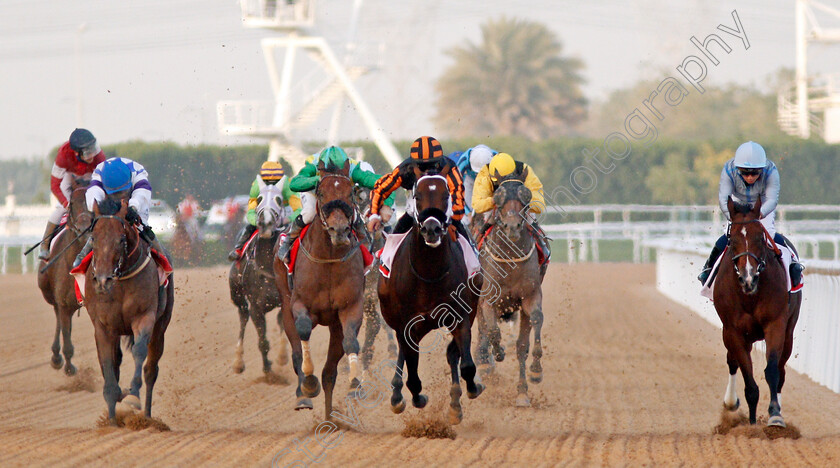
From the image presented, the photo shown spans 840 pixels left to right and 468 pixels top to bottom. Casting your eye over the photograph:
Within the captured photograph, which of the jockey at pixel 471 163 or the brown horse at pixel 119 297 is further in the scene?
the jockey at pixel 471 163

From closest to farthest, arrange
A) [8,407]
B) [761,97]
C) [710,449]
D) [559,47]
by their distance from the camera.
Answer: [710,449]
[8,407]
[559,47]
[761,97]

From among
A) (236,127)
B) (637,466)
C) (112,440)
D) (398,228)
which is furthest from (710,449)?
(236,127)

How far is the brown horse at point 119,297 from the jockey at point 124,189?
139mm

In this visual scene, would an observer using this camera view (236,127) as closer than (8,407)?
No

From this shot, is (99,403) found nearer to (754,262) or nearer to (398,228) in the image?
(398,228)

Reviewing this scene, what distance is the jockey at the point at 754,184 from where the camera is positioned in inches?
293

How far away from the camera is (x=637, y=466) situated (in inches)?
243

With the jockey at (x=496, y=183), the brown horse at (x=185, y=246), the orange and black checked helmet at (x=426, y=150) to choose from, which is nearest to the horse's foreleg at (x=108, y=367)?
the orange and black checked helmet at (x=426, y=150)

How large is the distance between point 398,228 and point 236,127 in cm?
2466

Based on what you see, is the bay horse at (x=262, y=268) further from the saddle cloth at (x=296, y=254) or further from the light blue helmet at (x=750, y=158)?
the light blue helmet at (x=750, y=158)

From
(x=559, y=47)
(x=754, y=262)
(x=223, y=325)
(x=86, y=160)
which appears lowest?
(x=223, y=325)

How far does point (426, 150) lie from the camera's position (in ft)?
23.8

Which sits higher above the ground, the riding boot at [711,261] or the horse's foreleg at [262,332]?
the riding boot at [711,261]

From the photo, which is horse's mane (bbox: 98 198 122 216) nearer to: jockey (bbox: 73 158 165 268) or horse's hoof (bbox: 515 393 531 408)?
jockey (bbox: 73 158 165 268)
